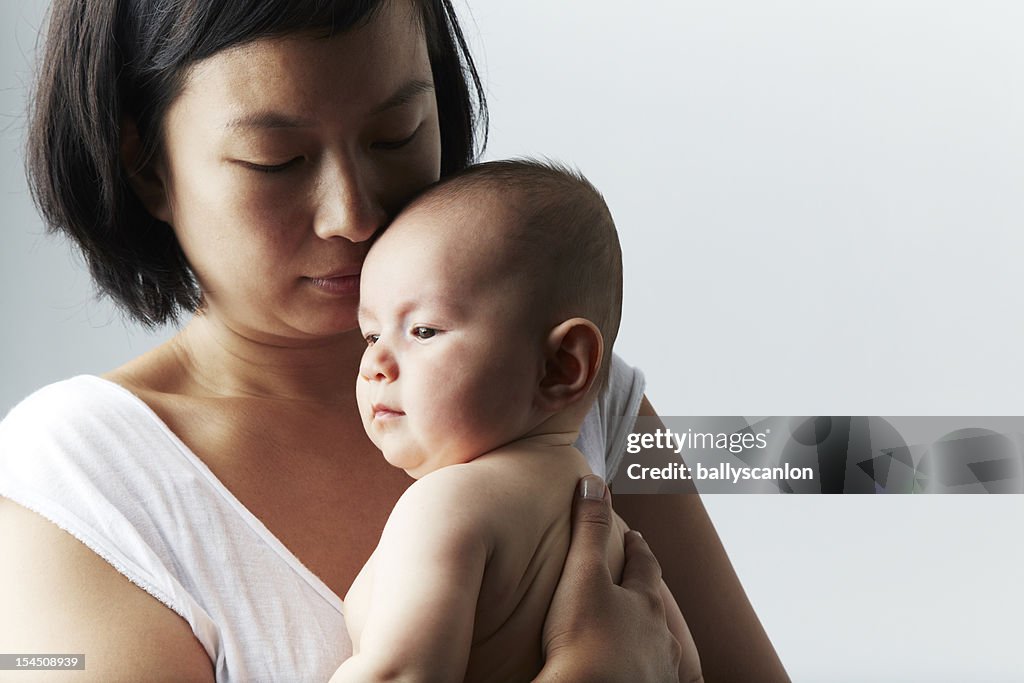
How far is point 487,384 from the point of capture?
0.99 metres

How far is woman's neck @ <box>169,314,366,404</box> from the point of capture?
46.9 inches

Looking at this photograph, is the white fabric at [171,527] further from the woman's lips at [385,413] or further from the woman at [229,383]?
the woman's lips at [385,413]

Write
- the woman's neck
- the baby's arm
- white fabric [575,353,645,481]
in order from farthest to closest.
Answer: white fabric [575,353,645,481] → the woman's neck → the baby's arm

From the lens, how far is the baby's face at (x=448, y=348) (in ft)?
3.23

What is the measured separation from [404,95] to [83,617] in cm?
55

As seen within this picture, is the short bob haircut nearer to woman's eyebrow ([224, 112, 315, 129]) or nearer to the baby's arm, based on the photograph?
woman's eyebrow ([224, 112, 315, 129])

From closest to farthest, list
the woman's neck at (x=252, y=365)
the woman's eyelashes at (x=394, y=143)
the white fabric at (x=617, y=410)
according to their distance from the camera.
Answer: the woman's eyelashes at (x=394, y=143), the woman's neck at (x=252, y=365), the white fabric at (x=617, y=410)

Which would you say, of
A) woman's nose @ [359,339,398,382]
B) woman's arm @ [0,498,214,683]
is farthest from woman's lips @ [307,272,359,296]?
A: woman's arm @ [0,498,214,683]

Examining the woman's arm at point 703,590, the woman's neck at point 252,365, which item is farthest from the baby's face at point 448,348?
the woman's arm at point 703,590

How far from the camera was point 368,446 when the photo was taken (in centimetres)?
119

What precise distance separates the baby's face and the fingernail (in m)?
0.08

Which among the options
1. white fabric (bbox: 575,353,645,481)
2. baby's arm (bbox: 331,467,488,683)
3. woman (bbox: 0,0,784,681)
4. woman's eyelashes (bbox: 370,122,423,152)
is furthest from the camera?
white fabric (bbox: 575,353,645,481)

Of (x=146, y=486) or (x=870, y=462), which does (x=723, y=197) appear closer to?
(x=870, y=462)

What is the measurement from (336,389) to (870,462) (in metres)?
1.19
